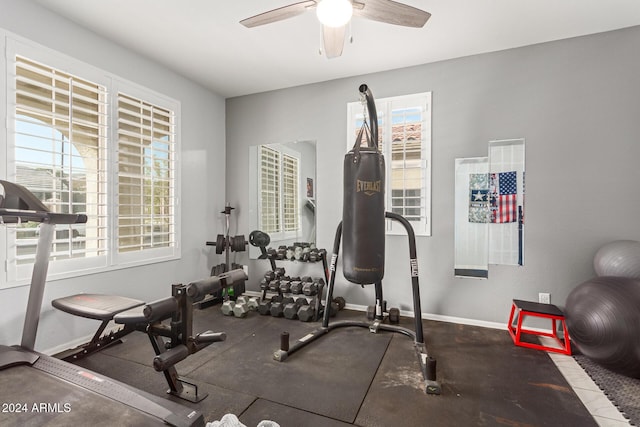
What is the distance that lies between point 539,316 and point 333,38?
9.09ft

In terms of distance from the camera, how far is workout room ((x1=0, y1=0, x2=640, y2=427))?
1.89 metres

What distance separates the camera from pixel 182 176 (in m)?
3.75

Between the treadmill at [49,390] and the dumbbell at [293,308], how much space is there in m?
1.77

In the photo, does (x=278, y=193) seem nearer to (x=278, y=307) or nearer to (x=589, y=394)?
(x=278, y=307)

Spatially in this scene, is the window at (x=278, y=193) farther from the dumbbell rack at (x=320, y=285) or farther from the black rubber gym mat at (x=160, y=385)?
the black rubber gym mat at (x=160, y=385)

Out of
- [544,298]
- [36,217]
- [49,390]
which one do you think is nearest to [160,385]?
[49,390]

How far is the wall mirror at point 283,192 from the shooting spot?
3916 mm

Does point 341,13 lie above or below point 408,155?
above

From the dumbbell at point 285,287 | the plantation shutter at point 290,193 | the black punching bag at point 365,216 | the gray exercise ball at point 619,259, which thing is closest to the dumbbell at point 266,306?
the dumbbell at point 285,287

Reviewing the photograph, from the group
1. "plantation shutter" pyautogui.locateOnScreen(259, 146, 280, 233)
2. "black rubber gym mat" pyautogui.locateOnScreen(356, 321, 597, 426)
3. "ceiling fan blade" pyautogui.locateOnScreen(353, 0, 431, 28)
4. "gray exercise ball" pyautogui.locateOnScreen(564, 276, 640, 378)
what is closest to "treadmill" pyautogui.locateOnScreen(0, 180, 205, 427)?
"black rubber gym mat" pyautogui.locateOnScreen(356, 321, 597, 426)

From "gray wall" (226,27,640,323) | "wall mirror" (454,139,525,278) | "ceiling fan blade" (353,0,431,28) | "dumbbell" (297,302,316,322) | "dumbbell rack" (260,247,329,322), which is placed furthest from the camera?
"dumbbell rack" (260,247,329,322)

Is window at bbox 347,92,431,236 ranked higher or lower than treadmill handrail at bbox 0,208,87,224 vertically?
higher

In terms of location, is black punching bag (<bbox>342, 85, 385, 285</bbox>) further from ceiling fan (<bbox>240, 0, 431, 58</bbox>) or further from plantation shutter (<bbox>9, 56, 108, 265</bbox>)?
plantation shutter (<bbox>9, 56, 108, 265</bbox>)

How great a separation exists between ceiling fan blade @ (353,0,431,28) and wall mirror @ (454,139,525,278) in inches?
68.8
